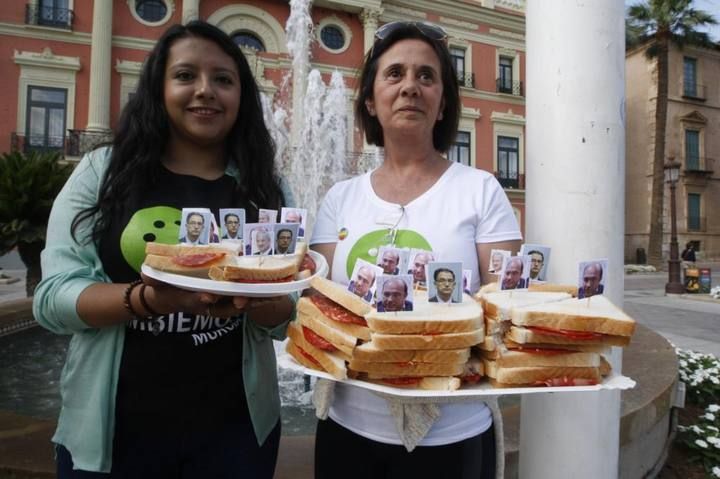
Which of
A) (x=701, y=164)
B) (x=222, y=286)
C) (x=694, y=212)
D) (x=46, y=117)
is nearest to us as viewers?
(x=222, y=286)

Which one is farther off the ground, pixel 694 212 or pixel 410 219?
pixel 694 212

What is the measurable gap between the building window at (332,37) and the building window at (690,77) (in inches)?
827

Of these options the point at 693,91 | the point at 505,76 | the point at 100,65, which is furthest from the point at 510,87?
the point at 100,65

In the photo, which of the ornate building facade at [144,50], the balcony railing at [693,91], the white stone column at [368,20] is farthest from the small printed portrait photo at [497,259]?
the balcony railing at [693,91]

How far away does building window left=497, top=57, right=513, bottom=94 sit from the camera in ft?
79.7

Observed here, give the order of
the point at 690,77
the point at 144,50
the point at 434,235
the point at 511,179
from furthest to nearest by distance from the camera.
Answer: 1. the point at 690,77
2. the point at 511,179
3. the point at 144,50
4. the point at 434,235

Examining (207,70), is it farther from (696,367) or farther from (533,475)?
(696,367)

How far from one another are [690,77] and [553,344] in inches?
1354

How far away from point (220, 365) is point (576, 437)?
1286 millimetres

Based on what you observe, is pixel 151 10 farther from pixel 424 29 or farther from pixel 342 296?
pixel 342 296

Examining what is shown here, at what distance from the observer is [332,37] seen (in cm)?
2073

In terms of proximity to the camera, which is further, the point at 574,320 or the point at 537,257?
the point at 537,257

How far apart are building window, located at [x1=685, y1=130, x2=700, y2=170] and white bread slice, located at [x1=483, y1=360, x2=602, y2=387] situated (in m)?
32.4

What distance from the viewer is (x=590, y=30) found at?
1.65 m
